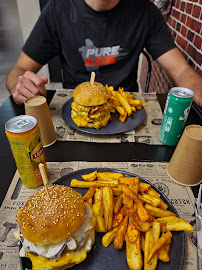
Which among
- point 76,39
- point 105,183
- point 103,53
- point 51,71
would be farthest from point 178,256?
point 51,71

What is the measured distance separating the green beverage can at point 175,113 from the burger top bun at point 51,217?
76 cm

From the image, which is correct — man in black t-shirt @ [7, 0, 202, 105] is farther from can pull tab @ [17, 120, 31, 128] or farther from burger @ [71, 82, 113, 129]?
can pull tab @ [17, 120, 31, 128]

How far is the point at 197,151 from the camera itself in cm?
102

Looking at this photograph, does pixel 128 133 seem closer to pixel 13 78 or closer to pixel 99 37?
pixel 99 37

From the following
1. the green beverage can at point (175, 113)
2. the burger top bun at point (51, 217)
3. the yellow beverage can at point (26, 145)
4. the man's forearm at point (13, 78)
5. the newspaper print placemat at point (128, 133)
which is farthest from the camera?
the man's forearm at point (13, 78)

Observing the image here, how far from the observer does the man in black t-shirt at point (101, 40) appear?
2.00 metres

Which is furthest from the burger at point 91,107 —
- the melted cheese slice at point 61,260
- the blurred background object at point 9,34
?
the blurred background object at point 9,34

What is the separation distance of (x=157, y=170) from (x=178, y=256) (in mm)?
482

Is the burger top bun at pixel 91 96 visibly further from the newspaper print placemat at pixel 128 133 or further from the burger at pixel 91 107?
the newspaper print placemat at pixel 128 133

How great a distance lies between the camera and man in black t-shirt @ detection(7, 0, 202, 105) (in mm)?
2004

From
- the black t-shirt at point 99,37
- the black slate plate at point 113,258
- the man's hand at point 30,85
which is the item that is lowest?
the black slate plate at point 113,258

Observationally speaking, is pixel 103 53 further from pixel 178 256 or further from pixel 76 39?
pixel 178 256

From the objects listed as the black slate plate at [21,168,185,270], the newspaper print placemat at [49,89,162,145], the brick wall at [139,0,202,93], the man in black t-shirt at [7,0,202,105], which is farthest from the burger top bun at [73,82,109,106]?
the brick wall at [139,0,202,93]

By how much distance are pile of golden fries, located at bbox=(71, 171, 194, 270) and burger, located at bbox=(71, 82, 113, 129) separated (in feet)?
1.62
